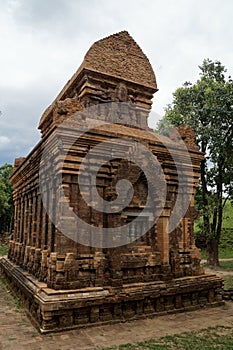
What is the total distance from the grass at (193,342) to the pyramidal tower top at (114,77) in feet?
22.5

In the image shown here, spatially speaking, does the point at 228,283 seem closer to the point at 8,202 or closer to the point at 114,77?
the point at 114,77

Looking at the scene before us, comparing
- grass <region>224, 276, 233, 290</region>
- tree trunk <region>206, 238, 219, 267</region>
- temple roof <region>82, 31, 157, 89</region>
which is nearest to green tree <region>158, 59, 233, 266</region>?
tree trunk <region>206, 238, 219, 267</region>

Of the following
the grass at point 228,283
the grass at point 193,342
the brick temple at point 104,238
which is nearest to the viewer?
the grass at point 193,342

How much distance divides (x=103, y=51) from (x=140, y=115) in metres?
2.67

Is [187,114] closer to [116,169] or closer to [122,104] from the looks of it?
[122,104]

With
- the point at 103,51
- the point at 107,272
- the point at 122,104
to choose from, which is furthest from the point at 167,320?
the point at 103,51

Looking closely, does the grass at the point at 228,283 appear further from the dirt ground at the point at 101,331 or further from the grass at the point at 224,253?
the grass at the point at 224,253

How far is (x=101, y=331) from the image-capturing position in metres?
6.81

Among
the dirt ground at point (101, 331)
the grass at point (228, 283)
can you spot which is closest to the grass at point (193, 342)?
the dirt ground at point (101, 331)

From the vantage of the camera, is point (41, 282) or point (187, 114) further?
point (187, 114)

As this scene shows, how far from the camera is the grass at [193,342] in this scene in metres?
6.02

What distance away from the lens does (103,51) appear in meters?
11.3

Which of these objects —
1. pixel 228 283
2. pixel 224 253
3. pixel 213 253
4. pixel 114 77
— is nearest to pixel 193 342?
pixel 228 283

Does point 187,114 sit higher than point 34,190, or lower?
higher
